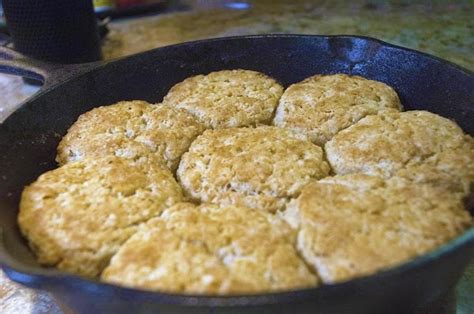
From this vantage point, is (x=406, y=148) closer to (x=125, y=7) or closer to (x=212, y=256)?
(x=212, y=256)

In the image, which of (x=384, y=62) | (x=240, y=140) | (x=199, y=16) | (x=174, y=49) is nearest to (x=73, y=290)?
(x=240, y=140)

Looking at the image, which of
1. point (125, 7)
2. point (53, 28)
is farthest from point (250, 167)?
point (125, 7)

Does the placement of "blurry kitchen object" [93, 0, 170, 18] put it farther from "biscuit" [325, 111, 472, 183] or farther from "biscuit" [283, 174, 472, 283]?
"biscuit" [283, 174, 472, 283]

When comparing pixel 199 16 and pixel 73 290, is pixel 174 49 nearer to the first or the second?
pixel 73 290

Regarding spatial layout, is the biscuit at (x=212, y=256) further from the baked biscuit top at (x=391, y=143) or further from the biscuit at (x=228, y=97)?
the biscuit at (x=228, y=97)

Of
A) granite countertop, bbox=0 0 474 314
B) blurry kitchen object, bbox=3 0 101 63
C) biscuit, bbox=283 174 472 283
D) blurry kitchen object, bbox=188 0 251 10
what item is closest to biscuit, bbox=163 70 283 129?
biscuit, bbox=283 174 472 283

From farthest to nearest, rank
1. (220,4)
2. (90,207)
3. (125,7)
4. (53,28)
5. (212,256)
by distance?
(220,4), (125,7), (53,28), (90,207), (212,256)
